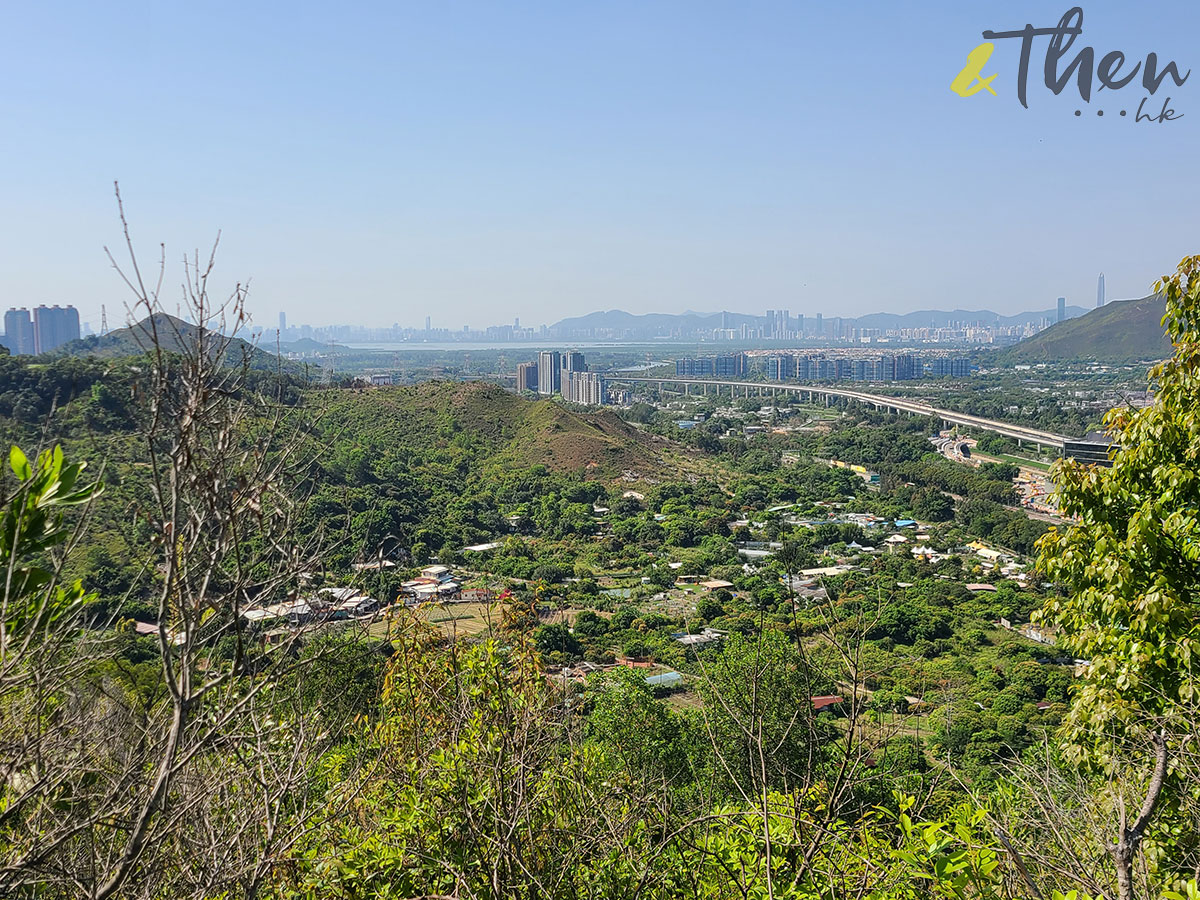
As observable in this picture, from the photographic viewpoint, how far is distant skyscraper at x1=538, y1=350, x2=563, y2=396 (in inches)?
2703

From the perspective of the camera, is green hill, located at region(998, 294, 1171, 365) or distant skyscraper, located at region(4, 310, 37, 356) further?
green hill, located at region(998, 294, 1171, 365)

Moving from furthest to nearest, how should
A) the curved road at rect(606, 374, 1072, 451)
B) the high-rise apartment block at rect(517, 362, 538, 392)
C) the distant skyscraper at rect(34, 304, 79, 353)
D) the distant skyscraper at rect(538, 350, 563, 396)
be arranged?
the high-rise apartment block at rect(517, 362, 538, 392) < the distant skyscraper at rect(538, 350, 563, 396) < the distant skyscraper at rect(34, 304, 79, 353) < the curved road at rect(606, 374, 1072, 451)

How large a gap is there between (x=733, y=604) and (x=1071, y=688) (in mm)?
Answer: 12475

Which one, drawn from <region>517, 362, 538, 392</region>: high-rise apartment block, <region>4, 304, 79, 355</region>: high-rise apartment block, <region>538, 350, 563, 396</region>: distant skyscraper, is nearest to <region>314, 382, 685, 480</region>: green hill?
<region>4, 304, 79, 355</region>: high-rise apartment block

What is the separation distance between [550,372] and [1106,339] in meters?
51.4

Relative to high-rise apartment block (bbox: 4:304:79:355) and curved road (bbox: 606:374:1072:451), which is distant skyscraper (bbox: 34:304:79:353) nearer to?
high-rise apartment block (bbox: 4:304:79:355)

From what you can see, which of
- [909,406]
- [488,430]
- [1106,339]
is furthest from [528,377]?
[1106,339]

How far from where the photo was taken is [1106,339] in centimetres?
7862

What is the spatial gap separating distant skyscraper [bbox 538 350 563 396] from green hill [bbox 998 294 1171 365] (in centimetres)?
4367

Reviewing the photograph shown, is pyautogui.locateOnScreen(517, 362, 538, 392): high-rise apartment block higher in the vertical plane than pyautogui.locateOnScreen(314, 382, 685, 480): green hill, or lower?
higher

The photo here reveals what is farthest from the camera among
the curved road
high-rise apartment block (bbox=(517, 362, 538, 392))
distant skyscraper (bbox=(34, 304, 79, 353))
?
high-rise apartment block (bbox=(517, 362, 538, 392))

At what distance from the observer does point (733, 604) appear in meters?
14.9

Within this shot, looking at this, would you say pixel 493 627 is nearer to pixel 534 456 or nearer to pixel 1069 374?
pixel 534 456

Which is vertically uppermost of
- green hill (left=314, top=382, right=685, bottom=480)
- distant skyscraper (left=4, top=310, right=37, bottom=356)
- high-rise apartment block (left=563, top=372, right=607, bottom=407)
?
distant skyscraper (left=4, top=310, right=37, bottom=356)
